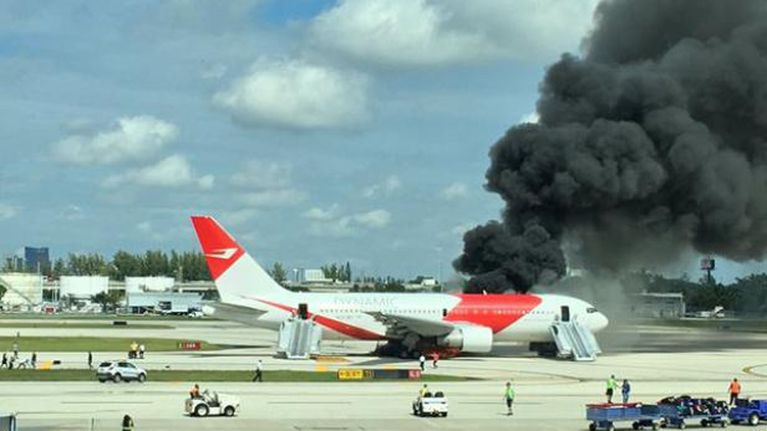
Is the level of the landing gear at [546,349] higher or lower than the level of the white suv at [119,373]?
higher

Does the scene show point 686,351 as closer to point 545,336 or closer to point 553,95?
point 545,336

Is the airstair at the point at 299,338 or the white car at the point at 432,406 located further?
the airstair at the point at 299,338

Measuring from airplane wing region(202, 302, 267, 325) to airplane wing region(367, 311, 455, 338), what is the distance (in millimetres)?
7914

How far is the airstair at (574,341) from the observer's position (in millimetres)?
71188

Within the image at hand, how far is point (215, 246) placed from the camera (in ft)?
245

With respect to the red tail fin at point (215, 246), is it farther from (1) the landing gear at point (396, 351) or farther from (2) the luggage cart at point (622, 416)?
(2) the luggage cart at point (622, 416)

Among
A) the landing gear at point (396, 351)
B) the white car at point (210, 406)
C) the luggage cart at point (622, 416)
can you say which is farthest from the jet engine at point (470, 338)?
the white car at point (210, 406)

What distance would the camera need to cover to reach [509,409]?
42.2 meters

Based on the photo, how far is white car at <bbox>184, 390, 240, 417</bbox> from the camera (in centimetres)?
4025

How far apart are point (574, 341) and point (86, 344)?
3821 centimetres

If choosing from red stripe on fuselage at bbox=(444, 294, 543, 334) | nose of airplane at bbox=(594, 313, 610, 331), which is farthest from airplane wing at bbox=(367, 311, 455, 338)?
nose of airplane at bbox=(594, 313, 610, 331)

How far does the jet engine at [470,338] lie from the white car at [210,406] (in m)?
31.0

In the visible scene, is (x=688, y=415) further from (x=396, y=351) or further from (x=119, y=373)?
(x=396, y=351)

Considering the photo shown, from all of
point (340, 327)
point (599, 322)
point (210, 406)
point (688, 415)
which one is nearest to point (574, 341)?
point (599, 322)
